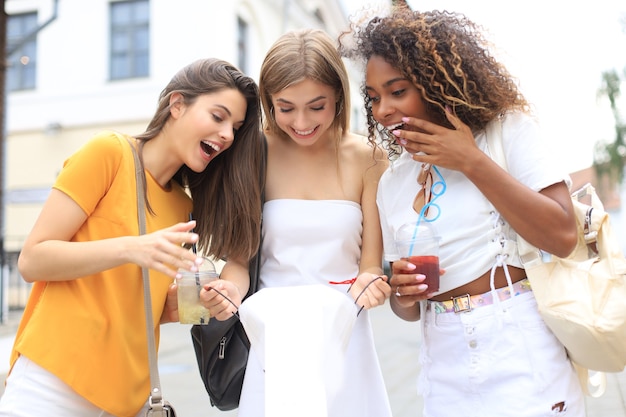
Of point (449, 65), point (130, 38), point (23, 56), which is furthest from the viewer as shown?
point (23, 56)

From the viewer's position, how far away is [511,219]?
5.92ft

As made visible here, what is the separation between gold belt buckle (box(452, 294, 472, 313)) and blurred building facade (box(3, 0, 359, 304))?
12.1 metres

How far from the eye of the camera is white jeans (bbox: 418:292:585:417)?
1.79 metres

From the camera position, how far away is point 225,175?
99.7 inches

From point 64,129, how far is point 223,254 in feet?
42.6

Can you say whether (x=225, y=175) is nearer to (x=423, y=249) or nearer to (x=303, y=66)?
(x=303, y=66)

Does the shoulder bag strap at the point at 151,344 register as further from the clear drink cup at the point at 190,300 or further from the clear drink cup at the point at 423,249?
the clear drink cup at the point at 423,249

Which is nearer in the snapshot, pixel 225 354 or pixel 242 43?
pixel 225 354

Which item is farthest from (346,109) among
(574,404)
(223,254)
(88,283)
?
(574,404)

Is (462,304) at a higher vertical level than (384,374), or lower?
higher

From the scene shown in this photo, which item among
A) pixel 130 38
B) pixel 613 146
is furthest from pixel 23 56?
pixel 613 146

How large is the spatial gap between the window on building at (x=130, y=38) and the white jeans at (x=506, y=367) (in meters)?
12.9

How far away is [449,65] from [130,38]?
13.1 metres

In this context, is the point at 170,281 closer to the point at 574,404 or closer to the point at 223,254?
the point at 223,254
